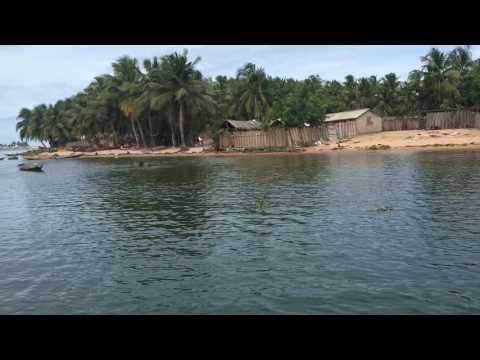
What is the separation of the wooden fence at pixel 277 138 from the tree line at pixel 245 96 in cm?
146

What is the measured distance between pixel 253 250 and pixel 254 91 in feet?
182

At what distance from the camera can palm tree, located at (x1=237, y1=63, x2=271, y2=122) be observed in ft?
213

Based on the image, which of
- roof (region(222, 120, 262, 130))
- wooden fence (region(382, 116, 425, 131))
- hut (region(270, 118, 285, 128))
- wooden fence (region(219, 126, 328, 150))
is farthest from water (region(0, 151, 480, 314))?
wooden fence (region(382, 116, 425, 131))

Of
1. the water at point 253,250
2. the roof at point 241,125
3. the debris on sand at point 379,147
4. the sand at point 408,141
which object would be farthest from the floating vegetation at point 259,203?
the roof at point 241,125

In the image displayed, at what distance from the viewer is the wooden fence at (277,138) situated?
180ft

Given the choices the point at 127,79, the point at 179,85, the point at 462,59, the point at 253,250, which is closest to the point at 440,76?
the point at 462,59

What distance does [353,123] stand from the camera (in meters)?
59.4

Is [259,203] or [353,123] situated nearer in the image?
A: [259,203]

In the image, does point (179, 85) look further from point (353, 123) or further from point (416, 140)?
point (416, 140)

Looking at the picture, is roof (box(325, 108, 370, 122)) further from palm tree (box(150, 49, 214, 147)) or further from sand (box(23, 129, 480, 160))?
palm tree (box(150, 49, 214, 147))

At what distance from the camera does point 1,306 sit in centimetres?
961
